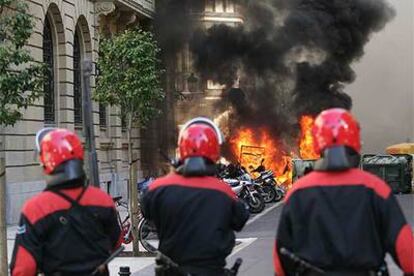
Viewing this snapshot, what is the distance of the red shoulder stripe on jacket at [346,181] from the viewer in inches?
160

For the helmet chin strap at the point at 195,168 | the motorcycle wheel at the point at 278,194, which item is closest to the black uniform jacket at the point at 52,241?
the helmet chin strap at the point at 195,168

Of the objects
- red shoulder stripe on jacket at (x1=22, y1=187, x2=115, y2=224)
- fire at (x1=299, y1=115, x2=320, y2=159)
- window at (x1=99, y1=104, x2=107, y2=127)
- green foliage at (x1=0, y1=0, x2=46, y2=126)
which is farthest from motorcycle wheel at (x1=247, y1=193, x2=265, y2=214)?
red shoulder stripe on jacket at (x1=22, y1=187, x2=115, y2=224)

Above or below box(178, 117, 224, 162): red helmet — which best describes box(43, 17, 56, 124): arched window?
above

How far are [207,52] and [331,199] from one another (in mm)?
30200

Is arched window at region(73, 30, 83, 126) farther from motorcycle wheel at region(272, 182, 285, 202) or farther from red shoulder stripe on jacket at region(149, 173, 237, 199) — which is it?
red shoulder stripe on jacket at region(149, 173, 237, 199)

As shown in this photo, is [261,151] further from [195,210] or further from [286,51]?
[195,210]

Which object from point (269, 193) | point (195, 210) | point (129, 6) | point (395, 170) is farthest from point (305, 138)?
point (195, 210)

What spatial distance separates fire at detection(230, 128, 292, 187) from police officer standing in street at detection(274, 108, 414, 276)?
26830 mm

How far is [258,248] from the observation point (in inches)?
506

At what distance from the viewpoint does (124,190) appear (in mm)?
25656

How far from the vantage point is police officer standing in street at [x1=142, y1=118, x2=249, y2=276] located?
4625mm

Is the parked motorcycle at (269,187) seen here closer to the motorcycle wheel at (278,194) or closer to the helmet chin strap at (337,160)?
the motorcycle wheel at (278,194)

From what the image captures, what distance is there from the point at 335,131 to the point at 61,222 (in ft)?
5.11

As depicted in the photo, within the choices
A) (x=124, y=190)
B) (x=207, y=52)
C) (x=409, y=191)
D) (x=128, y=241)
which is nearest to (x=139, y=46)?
(x=128, y=241)
